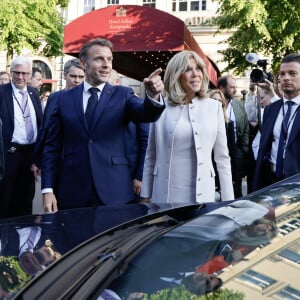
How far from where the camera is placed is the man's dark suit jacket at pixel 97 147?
368cm

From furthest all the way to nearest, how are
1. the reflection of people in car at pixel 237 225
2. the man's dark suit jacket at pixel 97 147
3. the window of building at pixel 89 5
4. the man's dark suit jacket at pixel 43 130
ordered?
the window of building at pixel 89 5 → the man's dark suit jacket at pixel 43 130 → the man's dark suit jacket at pixel 97 147 → the reflection of people in car at pixel 237 225

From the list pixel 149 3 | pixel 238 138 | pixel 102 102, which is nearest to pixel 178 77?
pixel 102 102

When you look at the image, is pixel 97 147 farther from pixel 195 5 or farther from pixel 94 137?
pixel 195 5

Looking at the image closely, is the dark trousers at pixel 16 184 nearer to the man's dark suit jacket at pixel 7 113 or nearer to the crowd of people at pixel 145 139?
the man's dark suit jacket at pixel 7 113

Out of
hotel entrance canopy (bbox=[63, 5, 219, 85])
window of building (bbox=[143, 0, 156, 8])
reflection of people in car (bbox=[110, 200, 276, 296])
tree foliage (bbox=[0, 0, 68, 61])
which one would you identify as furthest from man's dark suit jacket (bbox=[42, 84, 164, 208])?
window of building (bbox=[143, 0, 156, 8])

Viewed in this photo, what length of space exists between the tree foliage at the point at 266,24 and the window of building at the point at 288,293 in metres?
15.8

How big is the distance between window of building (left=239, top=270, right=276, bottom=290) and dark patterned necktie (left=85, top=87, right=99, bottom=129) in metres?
2.38

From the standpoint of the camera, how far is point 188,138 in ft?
11.7

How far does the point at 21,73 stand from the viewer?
568 cm

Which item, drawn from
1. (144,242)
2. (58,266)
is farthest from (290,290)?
(58,266)

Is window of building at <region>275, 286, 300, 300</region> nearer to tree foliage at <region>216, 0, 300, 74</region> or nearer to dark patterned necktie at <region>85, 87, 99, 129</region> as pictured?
dark patterned necktie at <region>85, 87, 99, 129</region>

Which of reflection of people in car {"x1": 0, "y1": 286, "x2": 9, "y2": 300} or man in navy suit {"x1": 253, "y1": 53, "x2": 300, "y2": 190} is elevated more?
man in navy suit {"x1": 253, "y1": 53, "x2": 300, "y2": 190}

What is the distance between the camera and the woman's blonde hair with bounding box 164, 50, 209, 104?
3604 mm

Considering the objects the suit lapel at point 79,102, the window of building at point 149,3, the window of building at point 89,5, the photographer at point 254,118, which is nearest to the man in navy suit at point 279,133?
the photographer at point 254,118
